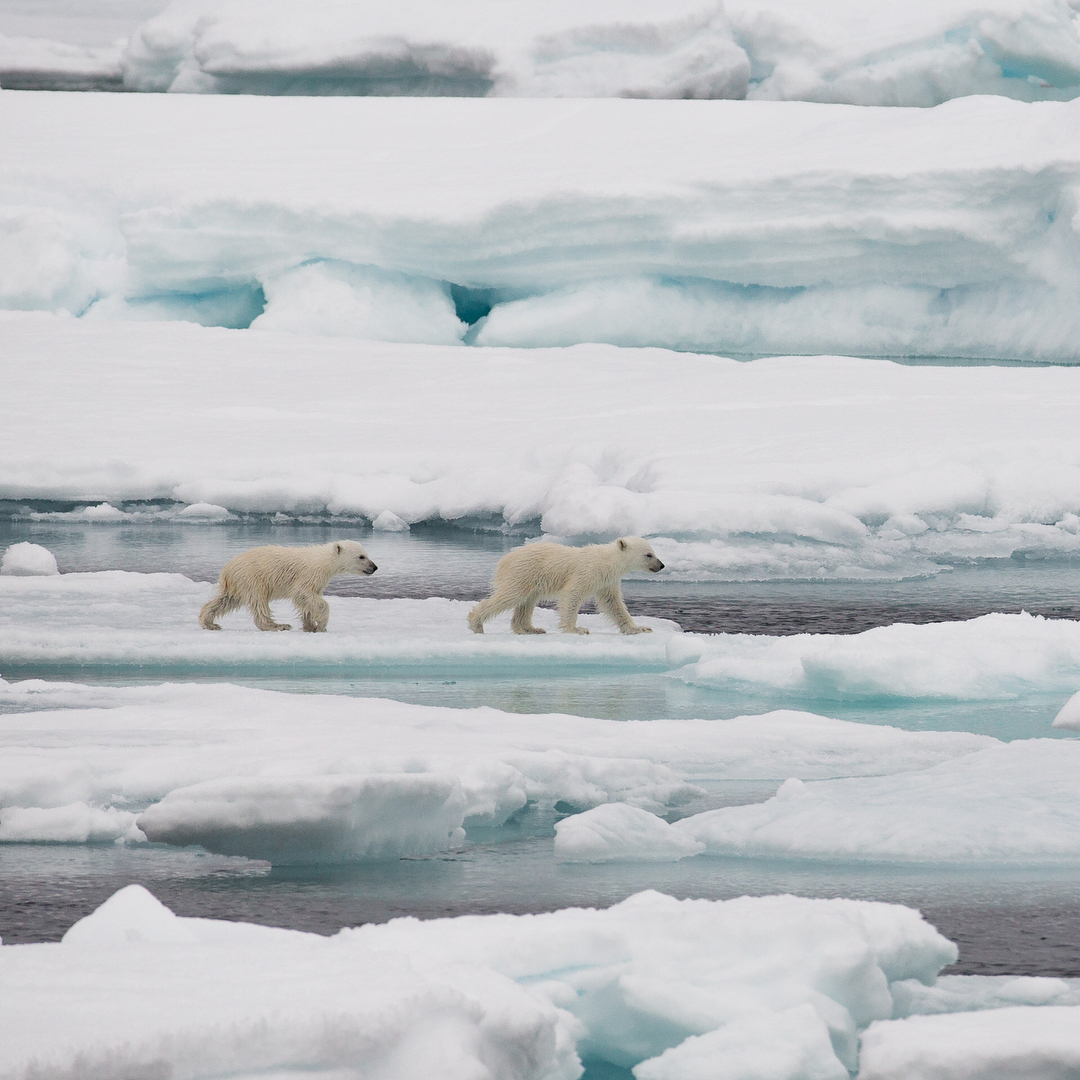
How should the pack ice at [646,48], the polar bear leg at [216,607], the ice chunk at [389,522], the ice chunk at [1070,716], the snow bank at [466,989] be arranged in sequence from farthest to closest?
the pack ice at [646,48], the ice chunk at [389,522], the polar bear leg at [216,607], the ice chunk at [1070,716], the snow bank at [466,989]

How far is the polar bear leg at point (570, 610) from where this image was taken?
23.3 ft

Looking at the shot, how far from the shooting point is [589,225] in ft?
56.4

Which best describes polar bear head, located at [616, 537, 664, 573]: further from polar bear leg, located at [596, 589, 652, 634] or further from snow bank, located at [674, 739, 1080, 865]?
snow bank, located at [674, 739, 1080, 865]

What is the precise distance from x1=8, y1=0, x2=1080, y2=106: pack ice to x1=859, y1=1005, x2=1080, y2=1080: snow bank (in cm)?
1948

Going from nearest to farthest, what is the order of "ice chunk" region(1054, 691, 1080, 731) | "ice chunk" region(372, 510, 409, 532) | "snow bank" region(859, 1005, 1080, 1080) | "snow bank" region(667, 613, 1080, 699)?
"snow bank" region(859, 1005, 1080, 1080) → "ice chunk" region(1054, 691, 1080, 731) → "snow bank" region(667, 613, 1080, 699) → "ice chunk" region(372, 510, 409, 532)

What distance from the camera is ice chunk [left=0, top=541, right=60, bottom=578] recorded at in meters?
9.11

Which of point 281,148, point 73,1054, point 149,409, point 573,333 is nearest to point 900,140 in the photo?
point 573,333

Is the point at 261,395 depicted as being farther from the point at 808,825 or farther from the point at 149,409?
the point at 808,825

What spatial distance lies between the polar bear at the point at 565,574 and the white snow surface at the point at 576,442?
3.17 m

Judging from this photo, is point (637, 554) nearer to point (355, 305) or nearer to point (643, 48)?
point (355, 305)

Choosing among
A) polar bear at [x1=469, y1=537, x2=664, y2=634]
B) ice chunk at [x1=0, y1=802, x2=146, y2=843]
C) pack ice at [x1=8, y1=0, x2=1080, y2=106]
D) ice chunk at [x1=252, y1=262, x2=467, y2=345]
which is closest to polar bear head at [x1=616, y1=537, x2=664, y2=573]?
polar bear at [x1=469, y1=537, x2=664, y2=634]

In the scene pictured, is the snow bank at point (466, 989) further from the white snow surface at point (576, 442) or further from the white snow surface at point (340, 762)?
the white snow surface at point (576, 442)

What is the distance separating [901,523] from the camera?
1067 cm

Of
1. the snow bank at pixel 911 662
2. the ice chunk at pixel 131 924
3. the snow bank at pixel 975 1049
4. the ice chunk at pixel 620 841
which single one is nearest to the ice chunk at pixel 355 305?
the snow bank at pixel 911 662
